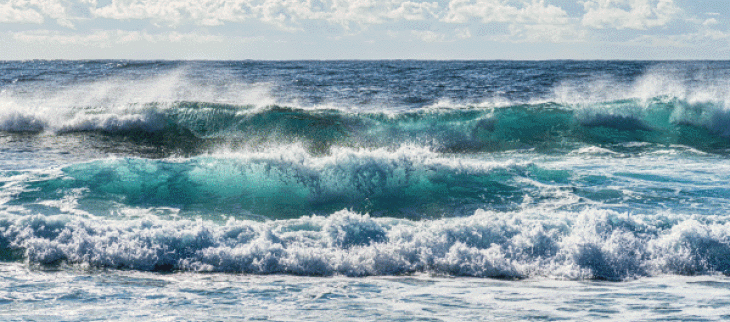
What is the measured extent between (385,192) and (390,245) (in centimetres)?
258

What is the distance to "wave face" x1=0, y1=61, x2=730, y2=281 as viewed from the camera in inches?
279

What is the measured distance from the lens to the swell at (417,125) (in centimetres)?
1606

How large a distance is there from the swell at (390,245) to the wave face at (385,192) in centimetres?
2

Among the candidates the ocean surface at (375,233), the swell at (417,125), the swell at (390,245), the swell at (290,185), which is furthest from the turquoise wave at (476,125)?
the swell at (390,245)

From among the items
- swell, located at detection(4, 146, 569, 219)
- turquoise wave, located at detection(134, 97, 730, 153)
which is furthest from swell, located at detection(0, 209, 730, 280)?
turquoise wave, located at detection(134, 97, 730, 153)

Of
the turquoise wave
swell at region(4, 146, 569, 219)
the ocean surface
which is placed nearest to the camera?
the ocean surface

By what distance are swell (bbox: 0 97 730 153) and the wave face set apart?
2.3 inches

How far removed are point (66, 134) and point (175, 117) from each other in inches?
120

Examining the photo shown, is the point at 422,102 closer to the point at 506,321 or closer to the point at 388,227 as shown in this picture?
the point at 388,227

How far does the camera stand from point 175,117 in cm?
1812

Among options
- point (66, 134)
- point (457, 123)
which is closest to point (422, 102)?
point (457, 123)

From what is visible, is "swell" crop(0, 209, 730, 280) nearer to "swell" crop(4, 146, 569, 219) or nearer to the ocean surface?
the ocean surface

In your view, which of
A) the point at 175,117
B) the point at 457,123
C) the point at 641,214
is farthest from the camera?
the point at 175,117

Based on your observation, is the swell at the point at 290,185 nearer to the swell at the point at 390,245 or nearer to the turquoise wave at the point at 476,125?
the swell at the point at 390,245
